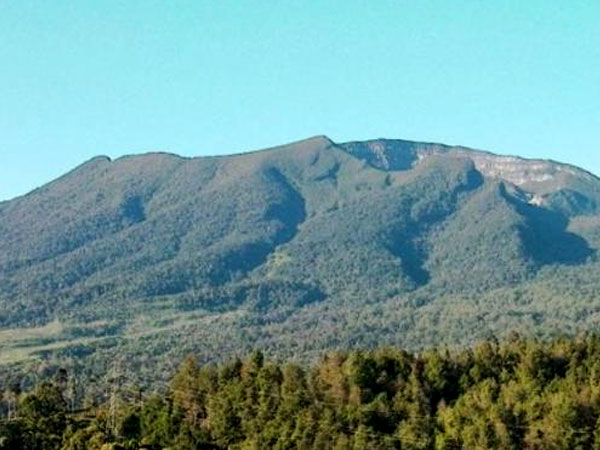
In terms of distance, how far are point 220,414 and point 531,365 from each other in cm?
3329

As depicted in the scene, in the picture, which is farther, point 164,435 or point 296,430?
point 164,435

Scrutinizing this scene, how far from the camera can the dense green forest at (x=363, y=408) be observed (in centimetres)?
9650

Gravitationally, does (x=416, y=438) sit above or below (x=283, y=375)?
below

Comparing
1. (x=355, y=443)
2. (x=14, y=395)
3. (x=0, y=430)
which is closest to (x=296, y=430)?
(x=355, y=443)

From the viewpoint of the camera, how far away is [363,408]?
101500 millimetres

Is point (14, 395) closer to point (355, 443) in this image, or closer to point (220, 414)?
point (220, 414)

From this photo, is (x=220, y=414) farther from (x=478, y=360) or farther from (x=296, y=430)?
(x=478, y=360)

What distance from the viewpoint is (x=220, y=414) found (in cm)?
10619

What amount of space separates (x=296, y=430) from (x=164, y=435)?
1650 centimetres

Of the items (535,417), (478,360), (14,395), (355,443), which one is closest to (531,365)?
(478,360)

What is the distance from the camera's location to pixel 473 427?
96.0 meters

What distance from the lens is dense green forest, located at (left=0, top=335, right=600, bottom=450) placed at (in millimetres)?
96500

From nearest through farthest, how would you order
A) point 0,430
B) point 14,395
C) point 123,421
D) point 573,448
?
point 573,448
point 0,430
point 123,421
point 14,395

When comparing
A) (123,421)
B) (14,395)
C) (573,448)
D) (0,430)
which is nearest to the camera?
(573,448)
